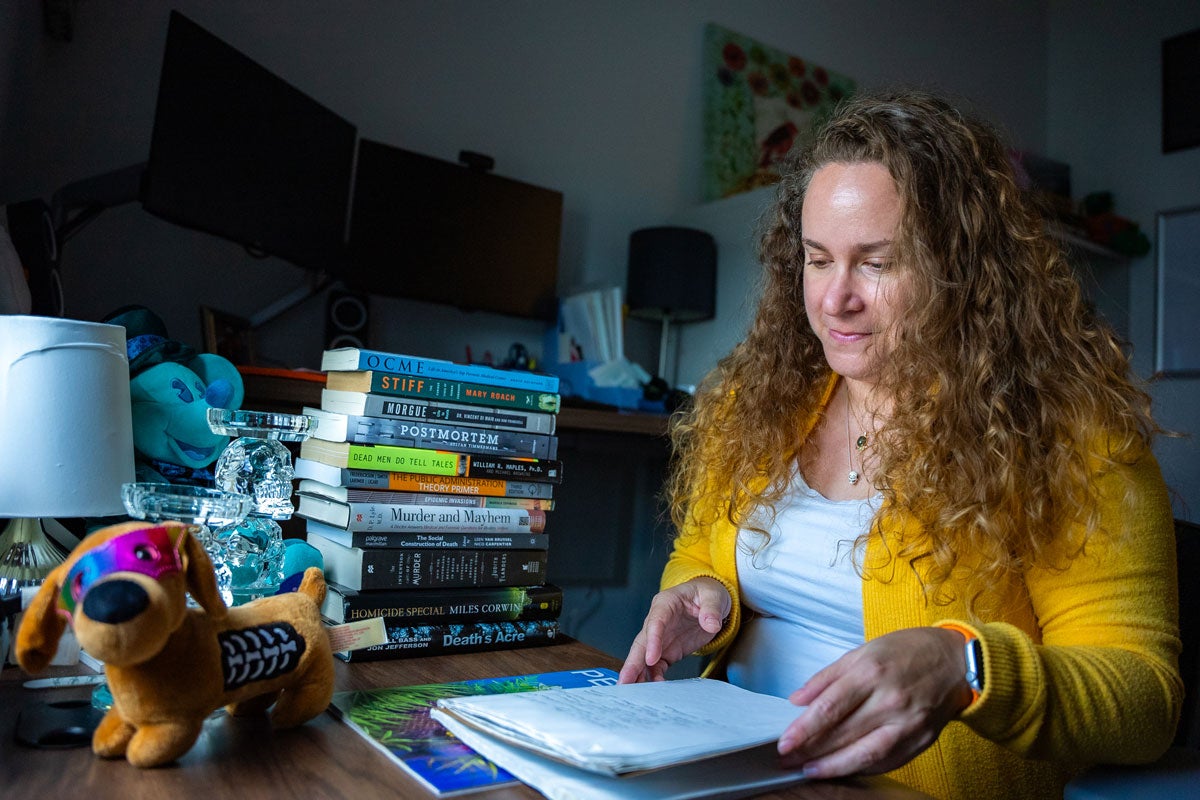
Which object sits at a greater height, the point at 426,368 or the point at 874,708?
the point at 426,368

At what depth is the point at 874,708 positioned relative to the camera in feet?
1.90

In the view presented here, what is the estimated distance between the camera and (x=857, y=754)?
571mm

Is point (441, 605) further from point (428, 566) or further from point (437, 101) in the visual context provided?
point (437, 101)

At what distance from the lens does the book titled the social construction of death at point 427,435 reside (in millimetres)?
864

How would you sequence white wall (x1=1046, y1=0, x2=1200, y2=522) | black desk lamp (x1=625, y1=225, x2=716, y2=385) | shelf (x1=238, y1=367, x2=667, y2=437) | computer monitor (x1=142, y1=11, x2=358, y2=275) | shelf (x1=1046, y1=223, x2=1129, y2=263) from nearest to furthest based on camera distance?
1. shelf (x1=238, y1=367, x2=667, y2=437)
2. computer monitor (x1=142, y1=11, x2=358, y2=275)
3. black desk lamp (x1=625, y1=225, x2=716, y2=385)
4. shelf (x1=1046, y1=223, x2=1129, y2=263)
5. white wall (x1=1046, y1=0, x2=1200, y2=522)

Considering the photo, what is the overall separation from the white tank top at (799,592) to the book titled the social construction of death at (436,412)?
1.04 ft

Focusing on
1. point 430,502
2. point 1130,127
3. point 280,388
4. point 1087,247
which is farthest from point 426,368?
point 1130,127

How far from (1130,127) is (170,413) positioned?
3.84 meters

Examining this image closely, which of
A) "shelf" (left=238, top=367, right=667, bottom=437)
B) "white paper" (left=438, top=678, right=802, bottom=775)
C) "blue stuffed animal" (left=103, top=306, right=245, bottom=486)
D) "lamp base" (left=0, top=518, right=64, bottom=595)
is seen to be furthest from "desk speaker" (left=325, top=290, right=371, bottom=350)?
"white paper" (left=438, top=678, right=802, bottom=775)

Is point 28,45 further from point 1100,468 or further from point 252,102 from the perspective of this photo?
point 1100,468

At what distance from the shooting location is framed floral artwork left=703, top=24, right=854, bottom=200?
9.98 feet

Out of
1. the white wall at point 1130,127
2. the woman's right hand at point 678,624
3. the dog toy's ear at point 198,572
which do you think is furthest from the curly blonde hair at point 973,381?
the white wall at point 1130,127

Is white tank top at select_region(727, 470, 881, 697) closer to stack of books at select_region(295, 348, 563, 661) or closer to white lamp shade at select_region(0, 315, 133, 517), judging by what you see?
stack of books at select_region(295, 348, 563, 661)

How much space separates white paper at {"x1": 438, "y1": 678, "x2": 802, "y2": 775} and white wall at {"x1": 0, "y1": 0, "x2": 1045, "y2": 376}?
155 centimetres
